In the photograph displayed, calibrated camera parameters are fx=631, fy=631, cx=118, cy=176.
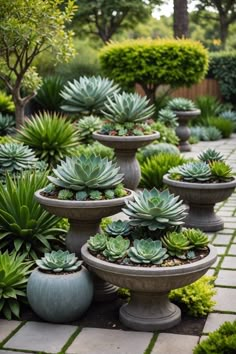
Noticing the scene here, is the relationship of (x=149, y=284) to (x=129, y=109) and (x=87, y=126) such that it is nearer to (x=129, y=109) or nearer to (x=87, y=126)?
(x=129, y=109)

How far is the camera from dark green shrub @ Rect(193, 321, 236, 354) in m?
3.67

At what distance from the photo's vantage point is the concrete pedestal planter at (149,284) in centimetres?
422

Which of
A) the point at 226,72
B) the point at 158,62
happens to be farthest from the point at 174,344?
the point at 226,72

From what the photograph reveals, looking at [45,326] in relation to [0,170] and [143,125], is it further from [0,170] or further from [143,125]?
[143,125]

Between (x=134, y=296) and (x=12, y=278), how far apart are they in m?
0.96

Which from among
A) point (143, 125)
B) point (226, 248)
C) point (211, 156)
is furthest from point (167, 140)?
point (226, 248)

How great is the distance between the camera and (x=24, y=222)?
217 inches

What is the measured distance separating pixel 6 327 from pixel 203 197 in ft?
9.95

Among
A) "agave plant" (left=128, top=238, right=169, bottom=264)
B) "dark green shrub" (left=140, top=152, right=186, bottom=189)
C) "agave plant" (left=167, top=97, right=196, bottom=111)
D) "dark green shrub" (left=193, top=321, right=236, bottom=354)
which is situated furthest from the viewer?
"agave plant" (left=167, top=97, right=196, bottom=111)

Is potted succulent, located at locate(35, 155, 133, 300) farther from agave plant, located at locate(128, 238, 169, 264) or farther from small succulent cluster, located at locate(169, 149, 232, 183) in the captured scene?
small succulent cluster, located at locate(169, 149, 232, 183)

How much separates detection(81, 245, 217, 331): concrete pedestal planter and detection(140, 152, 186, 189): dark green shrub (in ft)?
13.5

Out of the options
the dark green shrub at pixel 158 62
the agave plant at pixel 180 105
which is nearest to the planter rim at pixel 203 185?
the agave plant at pixel 180 105

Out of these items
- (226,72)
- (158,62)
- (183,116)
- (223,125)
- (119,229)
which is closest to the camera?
(119,229)

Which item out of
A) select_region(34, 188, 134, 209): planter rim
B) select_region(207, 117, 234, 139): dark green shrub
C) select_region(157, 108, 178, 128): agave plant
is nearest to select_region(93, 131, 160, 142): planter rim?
select_region(34, 188, 134, 209): planter rim
